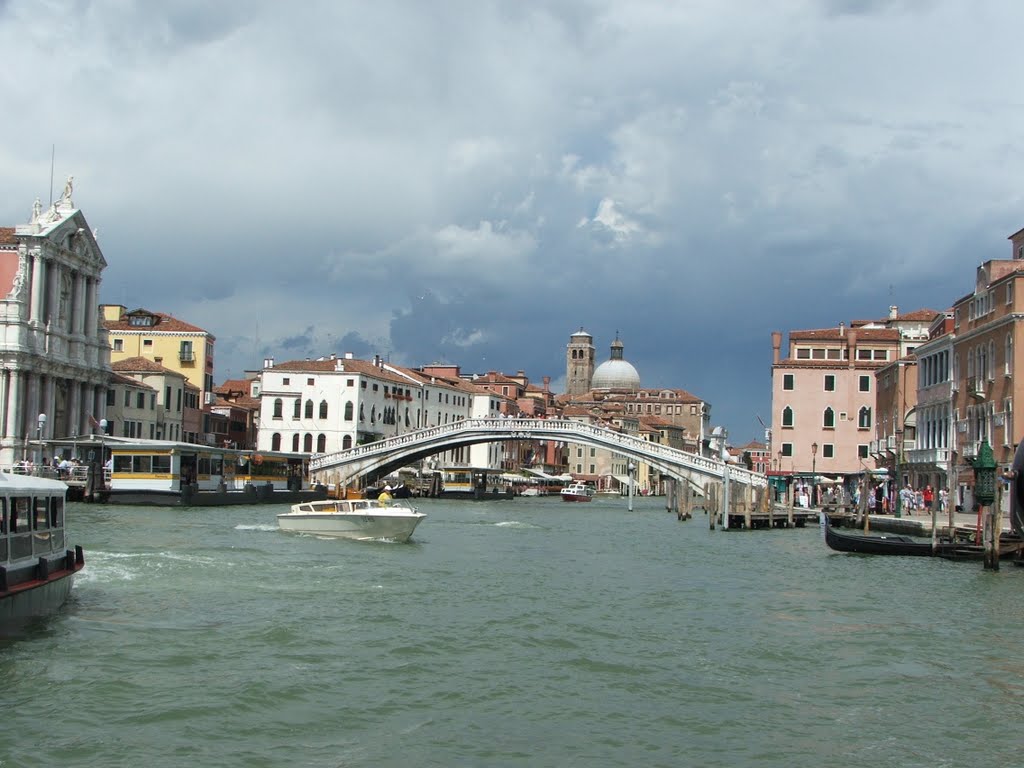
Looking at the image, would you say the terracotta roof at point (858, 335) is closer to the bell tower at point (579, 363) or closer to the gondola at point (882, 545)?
the gondola at point (882, 545)

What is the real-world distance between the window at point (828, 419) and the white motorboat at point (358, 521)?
29.2 m

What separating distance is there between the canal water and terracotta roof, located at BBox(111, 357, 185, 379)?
115 feet

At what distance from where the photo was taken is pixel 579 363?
13312 cm

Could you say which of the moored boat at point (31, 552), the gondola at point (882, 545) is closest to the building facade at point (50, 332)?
the gondola at point (882, 545)

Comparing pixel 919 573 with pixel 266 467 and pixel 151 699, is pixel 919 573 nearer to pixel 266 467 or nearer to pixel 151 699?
pixel 151 699

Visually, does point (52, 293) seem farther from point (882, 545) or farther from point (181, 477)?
point (882, 545)

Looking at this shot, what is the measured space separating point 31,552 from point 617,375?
113 metres

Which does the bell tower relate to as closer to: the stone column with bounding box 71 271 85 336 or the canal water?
the stone column with bounding box 71 271 85 336

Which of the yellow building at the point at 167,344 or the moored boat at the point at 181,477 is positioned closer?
the moored boat at the point at 181,477

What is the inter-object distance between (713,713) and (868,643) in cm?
412

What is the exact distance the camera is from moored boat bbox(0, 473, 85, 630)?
39.2ft

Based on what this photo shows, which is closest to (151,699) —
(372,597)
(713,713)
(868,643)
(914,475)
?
(713,713)

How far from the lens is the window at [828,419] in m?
50.8

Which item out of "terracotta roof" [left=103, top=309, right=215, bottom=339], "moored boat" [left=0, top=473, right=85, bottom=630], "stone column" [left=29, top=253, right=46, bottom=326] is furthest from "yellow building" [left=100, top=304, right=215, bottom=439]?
"moored boat" [left=0, top=473, right=85, bottom=630]
